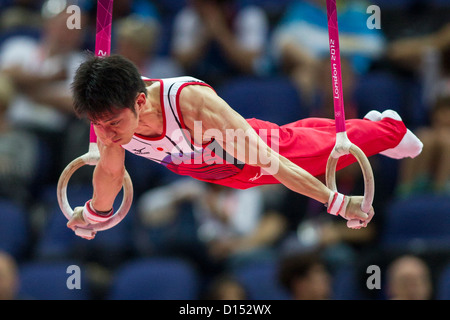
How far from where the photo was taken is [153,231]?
222 inches

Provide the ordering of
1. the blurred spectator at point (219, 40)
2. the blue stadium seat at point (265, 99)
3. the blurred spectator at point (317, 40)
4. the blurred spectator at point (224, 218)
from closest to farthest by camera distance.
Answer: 1. the blurred spectator at point (224, 218)
2. the blue stadium seat at point (265, 99)
3. the blurred spectator at point (317, 40)
4. the blurred spectator at point (219, 40)

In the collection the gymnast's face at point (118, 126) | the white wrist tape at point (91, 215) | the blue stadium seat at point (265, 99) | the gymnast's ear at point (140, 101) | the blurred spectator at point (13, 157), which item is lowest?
the white wrist tape at point (91, 215)

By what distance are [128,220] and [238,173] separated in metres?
2.38

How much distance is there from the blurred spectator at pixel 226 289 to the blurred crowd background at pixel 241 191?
14 mm

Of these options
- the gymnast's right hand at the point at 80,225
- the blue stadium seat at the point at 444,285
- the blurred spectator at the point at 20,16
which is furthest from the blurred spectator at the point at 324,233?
the blurred spectator at the point at 20,16

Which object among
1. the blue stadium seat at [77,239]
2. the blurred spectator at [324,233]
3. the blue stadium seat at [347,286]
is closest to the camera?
the blue stadium seat at [347,286]

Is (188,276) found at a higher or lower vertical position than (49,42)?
lower

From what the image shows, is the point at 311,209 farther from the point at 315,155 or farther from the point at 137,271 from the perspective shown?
the point at 315,155

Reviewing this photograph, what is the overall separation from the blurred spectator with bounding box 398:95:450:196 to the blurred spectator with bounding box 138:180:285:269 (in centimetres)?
102

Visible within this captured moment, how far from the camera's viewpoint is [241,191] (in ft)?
18.7

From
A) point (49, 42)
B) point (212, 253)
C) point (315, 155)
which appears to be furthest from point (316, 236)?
point (49, 42)

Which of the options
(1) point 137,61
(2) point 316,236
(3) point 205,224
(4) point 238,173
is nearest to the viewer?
(4) point 238,173

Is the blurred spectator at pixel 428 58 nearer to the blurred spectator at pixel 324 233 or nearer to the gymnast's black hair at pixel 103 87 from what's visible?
the blurred spectator at pixel 324 233

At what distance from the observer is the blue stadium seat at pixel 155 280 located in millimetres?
5352
